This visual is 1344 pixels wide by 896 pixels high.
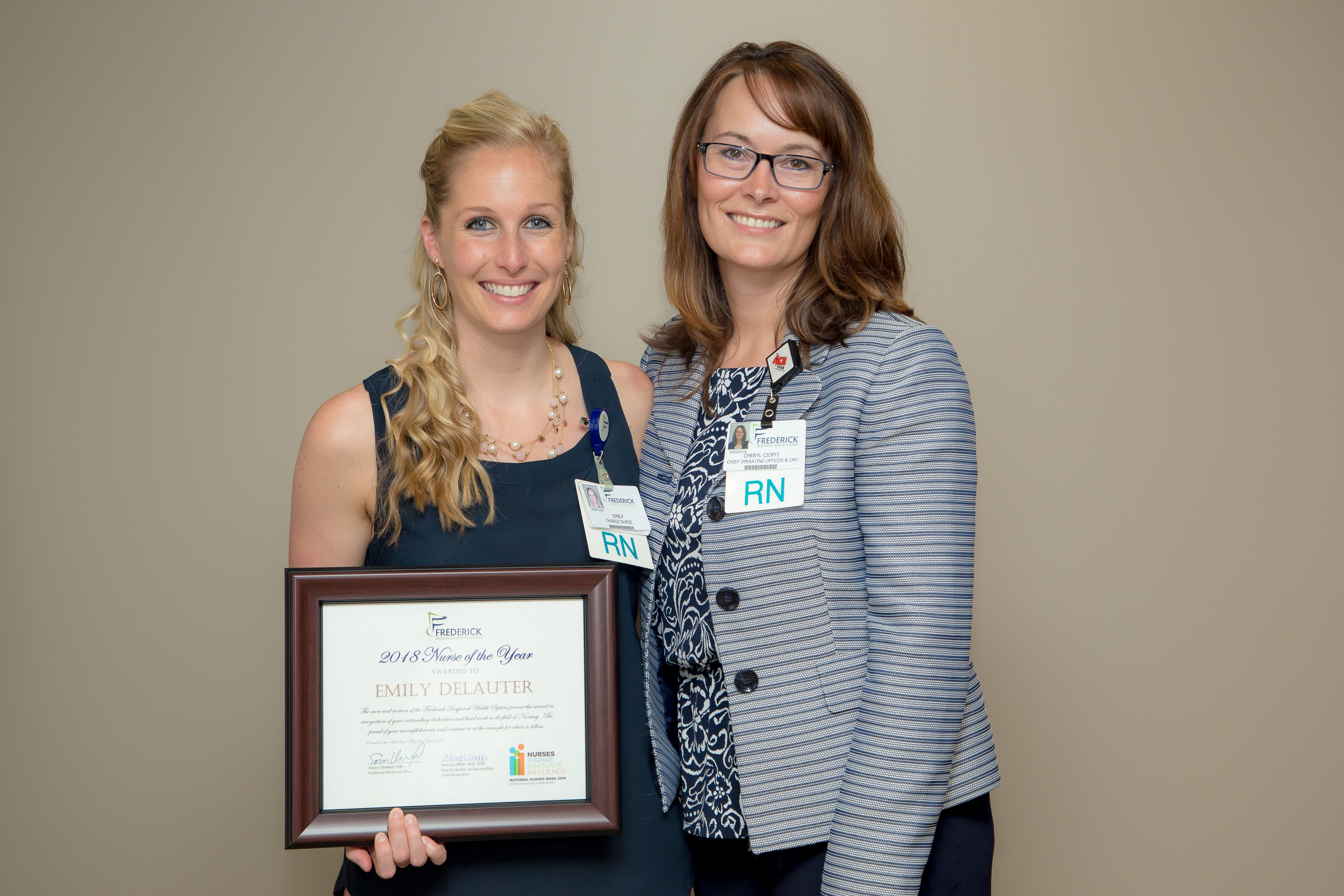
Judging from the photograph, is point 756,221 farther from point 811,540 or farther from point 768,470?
point 811,540

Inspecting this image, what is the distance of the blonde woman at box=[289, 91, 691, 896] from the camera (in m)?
1.74

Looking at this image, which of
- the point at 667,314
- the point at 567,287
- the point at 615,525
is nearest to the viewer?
the point at 615,525

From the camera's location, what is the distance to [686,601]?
1.77 m

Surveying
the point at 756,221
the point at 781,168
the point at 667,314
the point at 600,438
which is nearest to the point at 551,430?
the point at 600,438

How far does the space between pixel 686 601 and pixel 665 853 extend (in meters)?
0.48

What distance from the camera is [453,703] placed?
5.24 feet

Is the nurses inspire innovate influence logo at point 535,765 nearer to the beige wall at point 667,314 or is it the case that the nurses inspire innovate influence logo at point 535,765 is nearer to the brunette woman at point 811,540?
the brunette woman at point 811,540

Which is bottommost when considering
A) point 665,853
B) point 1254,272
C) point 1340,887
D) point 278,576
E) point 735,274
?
point 1340,887

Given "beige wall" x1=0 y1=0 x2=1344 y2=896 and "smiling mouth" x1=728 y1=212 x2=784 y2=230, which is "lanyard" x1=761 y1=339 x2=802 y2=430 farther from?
"beige wall" x1=0 y1=0 x2=1344 y2=896

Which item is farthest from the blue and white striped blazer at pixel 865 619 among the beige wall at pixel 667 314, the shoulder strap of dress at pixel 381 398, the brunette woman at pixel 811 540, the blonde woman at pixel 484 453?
the beige wall at pixel 667 314

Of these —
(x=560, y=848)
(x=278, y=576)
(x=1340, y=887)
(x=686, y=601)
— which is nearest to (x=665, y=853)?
(x=560, y=848)

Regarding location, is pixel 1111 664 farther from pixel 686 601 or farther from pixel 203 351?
pixel 203 351

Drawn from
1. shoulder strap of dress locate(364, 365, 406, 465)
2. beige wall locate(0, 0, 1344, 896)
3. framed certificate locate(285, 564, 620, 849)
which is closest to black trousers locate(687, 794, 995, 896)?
framed certificate locate(285, 564, 620, 849)

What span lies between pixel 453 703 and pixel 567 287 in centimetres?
91
